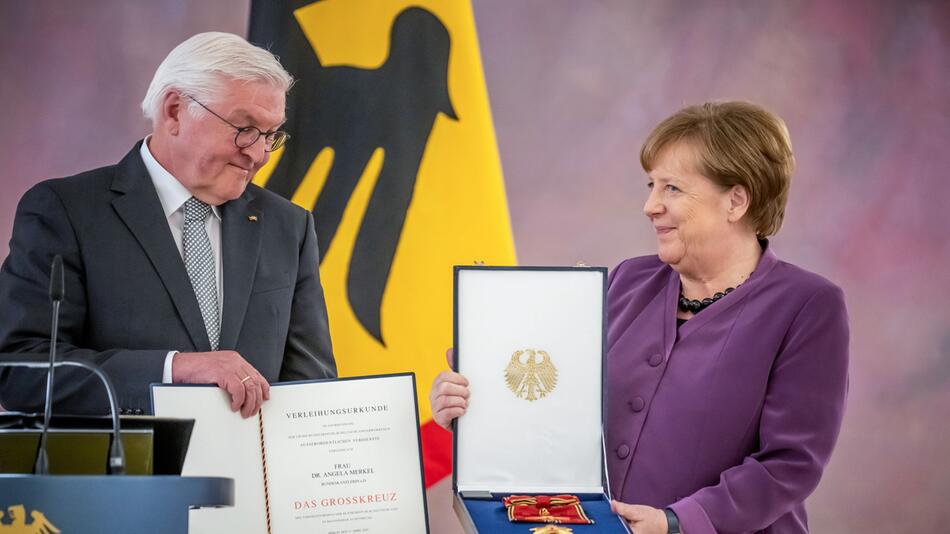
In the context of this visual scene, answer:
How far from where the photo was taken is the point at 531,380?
2059mm

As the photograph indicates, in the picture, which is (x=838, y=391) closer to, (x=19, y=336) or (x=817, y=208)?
(x=19, y=336)

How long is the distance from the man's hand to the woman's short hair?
984mm

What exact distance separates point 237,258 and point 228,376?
0.38m

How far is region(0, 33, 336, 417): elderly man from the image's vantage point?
1968mm

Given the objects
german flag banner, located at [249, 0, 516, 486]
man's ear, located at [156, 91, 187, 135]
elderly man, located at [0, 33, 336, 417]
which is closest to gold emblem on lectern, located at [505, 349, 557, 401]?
elderly man, located at [0, 33, 336, 417]

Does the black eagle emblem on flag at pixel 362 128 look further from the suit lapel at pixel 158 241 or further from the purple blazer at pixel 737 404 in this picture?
the purple blazer at pixel 737 404

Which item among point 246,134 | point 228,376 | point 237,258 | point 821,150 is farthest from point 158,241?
point 821,150

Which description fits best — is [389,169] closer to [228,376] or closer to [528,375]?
[528,375]

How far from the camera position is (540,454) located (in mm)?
2059

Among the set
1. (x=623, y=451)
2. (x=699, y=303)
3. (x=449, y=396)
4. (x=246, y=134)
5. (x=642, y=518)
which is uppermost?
(x=246, y=134)

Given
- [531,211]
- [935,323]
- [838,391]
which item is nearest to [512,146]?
[531,211]

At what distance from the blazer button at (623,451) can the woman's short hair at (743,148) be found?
0.55 m

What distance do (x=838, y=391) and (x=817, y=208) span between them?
1.95m

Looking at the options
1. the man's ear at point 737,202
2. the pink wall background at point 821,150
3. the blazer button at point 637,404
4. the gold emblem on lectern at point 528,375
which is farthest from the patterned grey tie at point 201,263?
the pink wall background at point 821,150
